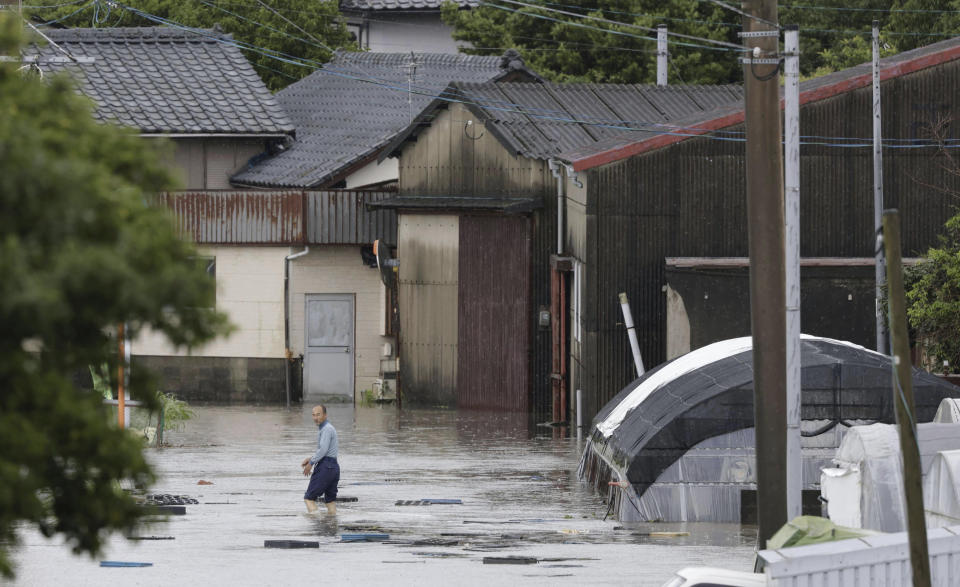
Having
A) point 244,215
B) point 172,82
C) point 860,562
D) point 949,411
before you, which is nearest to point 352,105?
point 172,82

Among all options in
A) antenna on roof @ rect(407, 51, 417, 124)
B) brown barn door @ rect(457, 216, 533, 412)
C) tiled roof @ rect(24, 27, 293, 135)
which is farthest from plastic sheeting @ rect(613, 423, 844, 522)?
antenna on roof @ rect(407, 51, 417, 124)

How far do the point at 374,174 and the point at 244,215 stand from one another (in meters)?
3.38

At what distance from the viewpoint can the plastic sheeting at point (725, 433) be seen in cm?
1891

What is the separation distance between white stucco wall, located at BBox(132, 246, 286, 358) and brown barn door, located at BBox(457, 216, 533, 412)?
511cm

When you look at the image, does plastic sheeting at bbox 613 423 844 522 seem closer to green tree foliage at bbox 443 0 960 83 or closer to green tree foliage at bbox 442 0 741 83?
green tree foliage at bbox 443 0 960 83

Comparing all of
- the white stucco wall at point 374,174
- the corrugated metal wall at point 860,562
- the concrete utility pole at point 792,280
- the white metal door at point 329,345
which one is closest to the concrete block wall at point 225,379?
the white metal door at point 329,345

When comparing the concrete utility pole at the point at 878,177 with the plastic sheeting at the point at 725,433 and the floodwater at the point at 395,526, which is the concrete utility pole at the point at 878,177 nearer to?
the floodwater at the point at 395,526

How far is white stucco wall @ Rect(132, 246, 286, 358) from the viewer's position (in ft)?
116

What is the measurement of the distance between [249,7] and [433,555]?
32.5 meters

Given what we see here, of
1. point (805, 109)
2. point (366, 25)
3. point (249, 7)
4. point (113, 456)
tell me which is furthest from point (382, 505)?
point (366, 25)

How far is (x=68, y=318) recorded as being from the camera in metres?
5.36

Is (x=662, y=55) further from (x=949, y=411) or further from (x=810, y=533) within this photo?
(x=810, y=533)

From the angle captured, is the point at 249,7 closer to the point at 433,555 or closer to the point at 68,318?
the point at 433,555

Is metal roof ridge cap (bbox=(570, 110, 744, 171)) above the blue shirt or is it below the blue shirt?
above
